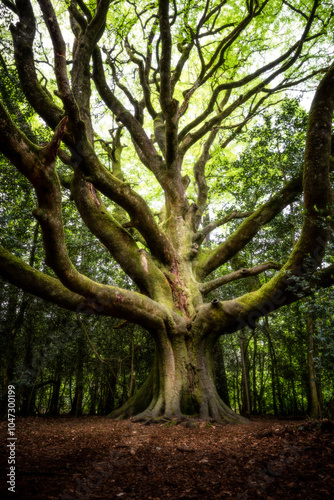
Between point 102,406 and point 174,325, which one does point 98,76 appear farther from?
point 102,406

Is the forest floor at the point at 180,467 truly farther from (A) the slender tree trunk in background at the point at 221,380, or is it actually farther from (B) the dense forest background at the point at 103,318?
(A) the slender tree trunk in background at the point at 221,380

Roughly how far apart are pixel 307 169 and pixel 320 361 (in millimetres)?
2919

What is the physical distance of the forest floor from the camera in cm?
177

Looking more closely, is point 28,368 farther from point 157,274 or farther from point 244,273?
point 244,273

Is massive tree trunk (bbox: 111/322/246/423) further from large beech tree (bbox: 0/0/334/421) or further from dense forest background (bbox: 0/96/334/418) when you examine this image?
dense forest background (bbox: 0/96/334/418)

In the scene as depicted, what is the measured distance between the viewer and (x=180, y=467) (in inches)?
92.8

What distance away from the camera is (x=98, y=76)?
262 inches

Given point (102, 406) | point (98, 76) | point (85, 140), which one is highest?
point (98, 76)

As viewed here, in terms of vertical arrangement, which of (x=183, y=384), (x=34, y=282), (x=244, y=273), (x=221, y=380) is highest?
(x=244, y=273)

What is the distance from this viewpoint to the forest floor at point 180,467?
5.82 ft

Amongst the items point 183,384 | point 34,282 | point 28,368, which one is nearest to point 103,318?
point 28,368

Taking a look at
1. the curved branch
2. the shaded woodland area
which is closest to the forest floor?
the shaded woodland area

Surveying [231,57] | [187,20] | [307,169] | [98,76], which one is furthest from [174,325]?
[231,57]

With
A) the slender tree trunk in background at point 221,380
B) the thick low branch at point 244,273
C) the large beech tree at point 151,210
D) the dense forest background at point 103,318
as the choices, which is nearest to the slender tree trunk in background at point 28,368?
the dense forest background at point 103,318
